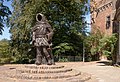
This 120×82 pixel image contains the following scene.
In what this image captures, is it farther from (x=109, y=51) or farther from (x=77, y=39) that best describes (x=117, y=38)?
(x=77, y=39)

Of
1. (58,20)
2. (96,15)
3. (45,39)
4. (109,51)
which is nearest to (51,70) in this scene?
(45,39)

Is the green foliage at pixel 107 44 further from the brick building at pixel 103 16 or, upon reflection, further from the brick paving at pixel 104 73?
the brick building at pixel 103 16

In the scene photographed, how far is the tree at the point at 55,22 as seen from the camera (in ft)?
88.6

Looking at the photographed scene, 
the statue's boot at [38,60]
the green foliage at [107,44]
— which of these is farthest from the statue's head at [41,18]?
the green foliage at [107,44]

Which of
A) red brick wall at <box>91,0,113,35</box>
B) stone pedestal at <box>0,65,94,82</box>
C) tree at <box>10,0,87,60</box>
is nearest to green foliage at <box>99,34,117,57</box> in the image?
tree at <box>10,0,87,60</box>

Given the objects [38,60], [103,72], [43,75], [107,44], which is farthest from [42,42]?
[107,44]

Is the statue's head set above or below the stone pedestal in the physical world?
above

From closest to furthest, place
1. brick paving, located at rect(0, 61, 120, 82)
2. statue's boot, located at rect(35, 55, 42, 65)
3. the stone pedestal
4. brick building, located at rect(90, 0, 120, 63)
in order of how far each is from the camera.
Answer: the stone pedestal < brick paving, located at rect(0, 61, 120, 82) < statue's boot, located at rect(35, 55, 42, 65) < brick building, located at rect(90, 0, 120, 63)

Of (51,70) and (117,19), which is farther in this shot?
(117,19)

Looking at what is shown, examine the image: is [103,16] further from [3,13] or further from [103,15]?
[3,13]

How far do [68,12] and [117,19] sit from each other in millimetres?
8452

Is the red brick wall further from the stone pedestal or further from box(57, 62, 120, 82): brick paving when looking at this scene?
the stone pedestal

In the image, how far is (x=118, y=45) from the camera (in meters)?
22.1

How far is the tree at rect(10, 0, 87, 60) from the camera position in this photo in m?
27.0
